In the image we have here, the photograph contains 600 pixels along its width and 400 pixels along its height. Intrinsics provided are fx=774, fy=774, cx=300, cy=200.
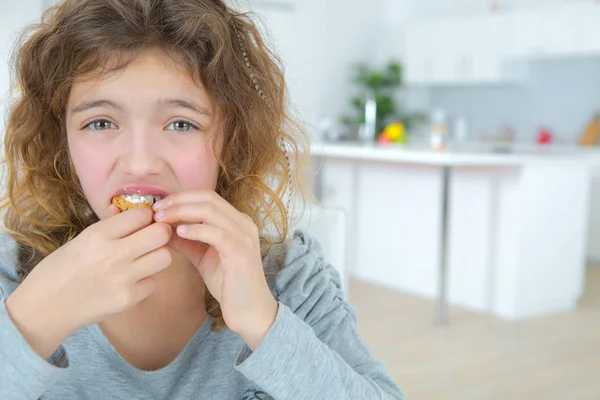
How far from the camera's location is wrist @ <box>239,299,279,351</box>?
0.85 meters

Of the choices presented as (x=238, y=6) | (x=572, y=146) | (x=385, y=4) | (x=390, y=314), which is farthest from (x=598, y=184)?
(x=238, y=6)

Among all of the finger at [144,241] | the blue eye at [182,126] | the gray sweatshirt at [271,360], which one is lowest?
the gray sweatshirt at [271,360]

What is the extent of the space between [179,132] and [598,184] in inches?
196

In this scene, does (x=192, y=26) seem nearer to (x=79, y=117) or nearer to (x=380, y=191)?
(x=79, y=117)

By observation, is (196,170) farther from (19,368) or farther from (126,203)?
(19,368)

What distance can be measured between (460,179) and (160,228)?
11.4 ft

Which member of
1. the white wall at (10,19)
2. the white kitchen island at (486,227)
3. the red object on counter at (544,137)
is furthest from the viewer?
the red object on counter at (544,137)

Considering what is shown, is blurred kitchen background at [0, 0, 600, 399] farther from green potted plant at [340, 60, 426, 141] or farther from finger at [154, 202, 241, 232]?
finger at [154, 202, 241, 232]

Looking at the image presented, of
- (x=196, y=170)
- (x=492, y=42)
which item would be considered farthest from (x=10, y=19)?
(x=492, y=42)

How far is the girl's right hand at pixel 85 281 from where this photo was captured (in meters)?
0.78

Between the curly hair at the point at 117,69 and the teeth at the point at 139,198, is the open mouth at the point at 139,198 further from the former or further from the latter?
the curly hair at the point at 117,69

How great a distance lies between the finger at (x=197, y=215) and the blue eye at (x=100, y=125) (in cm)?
17

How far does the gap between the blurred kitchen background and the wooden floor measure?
1cm

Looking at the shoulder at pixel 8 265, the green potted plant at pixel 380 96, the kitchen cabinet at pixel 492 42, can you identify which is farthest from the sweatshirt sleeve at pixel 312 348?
the green potted plant at pixel 380 96
